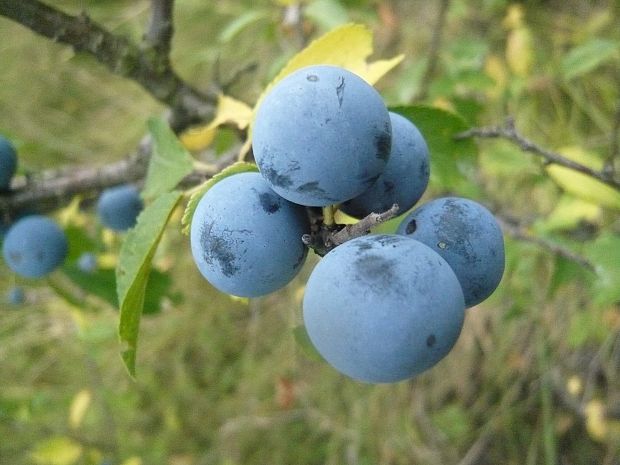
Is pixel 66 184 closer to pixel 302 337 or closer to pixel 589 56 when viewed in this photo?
pixel 302 337

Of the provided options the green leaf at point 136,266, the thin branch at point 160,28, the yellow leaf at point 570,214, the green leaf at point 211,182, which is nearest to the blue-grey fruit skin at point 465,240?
the green leaf at point 211,182

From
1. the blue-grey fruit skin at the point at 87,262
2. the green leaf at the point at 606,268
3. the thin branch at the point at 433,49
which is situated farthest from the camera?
the thin branch at the point at 433,49

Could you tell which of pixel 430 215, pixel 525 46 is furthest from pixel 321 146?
pixel 525 46

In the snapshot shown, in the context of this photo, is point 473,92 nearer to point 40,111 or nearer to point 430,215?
point 430,215

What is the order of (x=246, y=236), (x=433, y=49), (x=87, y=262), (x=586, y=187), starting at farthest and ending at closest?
(x=433, y=49)
(x=87, y=262)
(x=586, y=187)
(x=246, y=236)

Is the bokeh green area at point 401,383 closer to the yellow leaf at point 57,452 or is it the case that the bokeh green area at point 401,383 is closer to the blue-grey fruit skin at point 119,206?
the yellow leaf at point 57,452

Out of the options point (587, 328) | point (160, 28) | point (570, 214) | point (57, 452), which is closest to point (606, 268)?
point (570, 214)
